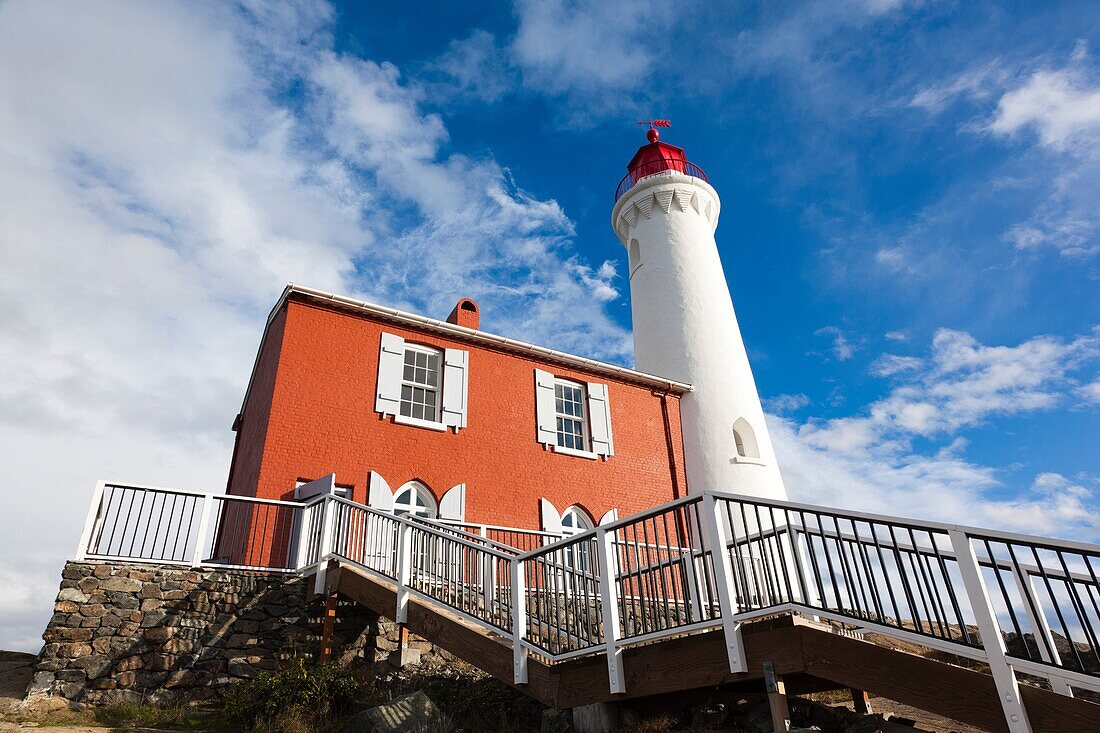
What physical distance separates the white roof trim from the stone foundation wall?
5.69 metres

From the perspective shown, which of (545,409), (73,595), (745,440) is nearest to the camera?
(73,595)

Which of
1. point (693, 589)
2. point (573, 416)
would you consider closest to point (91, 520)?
point (693, 589)

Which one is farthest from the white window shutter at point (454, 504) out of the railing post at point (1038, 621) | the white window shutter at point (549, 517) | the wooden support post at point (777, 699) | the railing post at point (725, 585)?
the railing post at point (1038, 621)

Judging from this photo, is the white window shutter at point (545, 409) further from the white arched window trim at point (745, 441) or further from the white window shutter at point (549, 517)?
the white arched window trim at point (745, 441)

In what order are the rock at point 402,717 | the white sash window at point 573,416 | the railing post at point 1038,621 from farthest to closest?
the white sash window at point 573,416
the rock at point 402,717
the railing post at point 1038,621

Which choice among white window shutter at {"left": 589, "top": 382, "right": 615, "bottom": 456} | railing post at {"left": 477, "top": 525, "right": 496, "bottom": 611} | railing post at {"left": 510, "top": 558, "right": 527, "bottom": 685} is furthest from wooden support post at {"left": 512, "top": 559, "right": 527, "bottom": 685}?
white window shutter at {"left": 589, "top": 382, "right": 615, "bottom": 456}

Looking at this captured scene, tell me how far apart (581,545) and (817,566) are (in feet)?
7.59

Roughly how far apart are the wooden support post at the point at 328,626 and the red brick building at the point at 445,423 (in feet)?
9.99

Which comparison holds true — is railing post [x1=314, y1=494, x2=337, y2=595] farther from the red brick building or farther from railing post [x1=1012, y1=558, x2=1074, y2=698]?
railing post [x1=1012, y1=558, x2=1074, y2=698]

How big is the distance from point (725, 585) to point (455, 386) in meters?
9.55

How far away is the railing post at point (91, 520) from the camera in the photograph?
9359 mm

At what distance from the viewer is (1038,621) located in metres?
5.46

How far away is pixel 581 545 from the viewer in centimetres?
713

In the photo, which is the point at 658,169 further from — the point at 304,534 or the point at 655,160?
the point at 304,534
